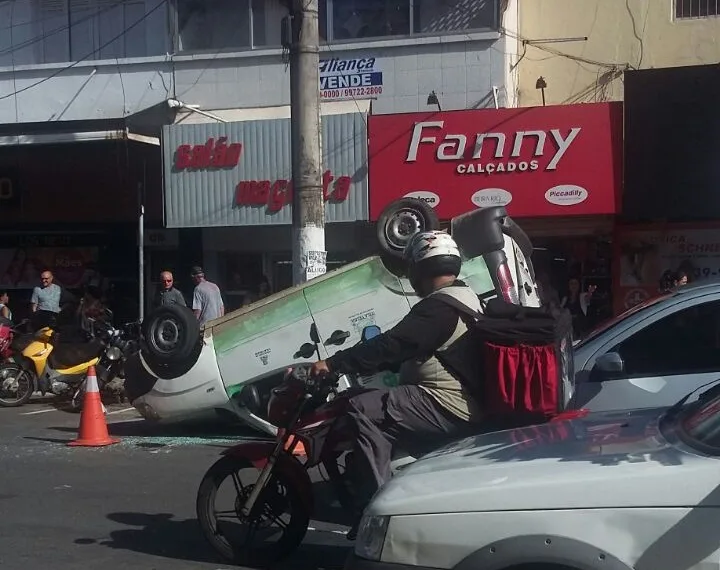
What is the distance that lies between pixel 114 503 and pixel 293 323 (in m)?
2.66

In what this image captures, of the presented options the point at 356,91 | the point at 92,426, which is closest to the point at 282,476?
the point at 92,426

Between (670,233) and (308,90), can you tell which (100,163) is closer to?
(308,90)

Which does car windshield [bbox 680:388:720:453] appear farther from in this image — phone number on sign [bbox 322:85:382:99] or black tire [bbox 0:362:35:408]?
phone number on sign [bbox 322:85:382:99]

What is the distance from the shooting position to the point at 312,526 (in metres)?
6.60

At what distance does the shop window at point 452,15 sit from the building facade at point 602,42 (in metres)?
1.02

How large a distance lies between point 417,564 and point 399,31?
45.0 feet

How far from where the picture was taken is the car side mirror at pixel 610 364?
6.03m

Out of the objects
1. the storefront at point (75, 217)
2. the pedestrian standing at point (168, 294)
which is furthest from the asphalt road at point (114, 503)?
the storefront at point (75, 217)

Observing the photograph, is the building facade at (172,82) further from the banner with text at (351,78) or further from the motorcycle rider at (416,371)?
the motorcycle rider at (416,371)

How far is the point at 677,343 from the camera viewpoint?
642 cm

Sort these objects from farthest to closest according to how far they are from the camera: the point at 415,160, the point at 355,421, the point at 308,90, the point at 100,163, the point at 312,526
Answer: the point at 100,163 → the point at 415,160 → the point at 308,90 → the point at 312,526 → the point at 355,421

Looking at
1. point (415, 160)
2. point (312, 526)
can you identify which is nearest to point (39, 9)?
point (415, 160)

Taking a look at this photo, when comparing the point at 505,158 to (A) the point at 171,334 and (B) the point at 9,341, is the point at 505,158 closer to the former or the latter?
(A) the point at 171,334

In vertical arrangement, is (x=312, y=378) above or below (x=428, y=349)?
below
